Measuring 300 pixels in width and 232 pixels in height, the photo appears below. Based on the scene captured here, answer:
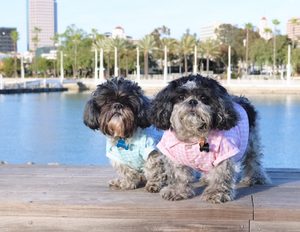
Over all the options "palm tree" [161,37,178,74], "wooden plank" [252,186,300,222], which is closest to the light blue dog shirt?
"wooden plank" [252,186,300,222]

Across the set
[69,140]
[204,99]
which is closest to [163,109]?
[204,99]

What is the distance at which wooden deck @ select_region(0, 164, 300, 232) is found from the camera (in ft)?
9.00

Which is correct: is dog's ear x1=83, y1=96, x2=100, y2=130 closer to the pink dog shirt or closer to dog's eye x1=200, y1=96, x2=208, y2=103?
the pink dog shirt

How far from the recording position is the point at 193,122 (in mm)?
2613

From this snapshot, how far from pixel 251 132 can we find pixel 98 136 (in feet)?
52.4

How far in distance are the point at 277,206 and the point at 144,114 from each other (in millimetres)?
1241

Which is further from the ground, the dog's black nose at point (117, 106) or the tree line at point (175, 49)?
the tree line at point (175, 49)

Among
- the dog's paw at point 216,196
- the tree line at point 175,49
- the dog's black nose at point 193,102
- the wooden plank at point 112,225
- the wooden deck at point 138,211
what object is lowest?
the wooden plank at point 112,225

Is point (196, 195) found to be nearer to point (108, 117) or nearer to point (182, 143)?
point (182, 143)

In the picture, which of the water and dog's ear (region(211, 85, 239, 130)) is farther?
the water

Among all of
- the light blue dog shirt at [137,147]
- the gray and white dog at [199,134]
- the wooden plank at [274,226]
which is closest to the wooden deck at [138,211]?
the wooden plank at [274,226]

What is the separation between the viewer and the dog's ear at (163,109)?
2.71 m

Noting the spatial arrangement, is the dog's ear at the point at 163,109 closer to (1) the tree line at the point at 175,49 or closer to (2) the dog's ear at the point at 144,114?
(2) the dog's ear at the point at 144,114

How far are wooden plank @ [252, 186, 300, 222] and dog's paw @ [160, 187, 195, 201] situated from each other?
503 mm
